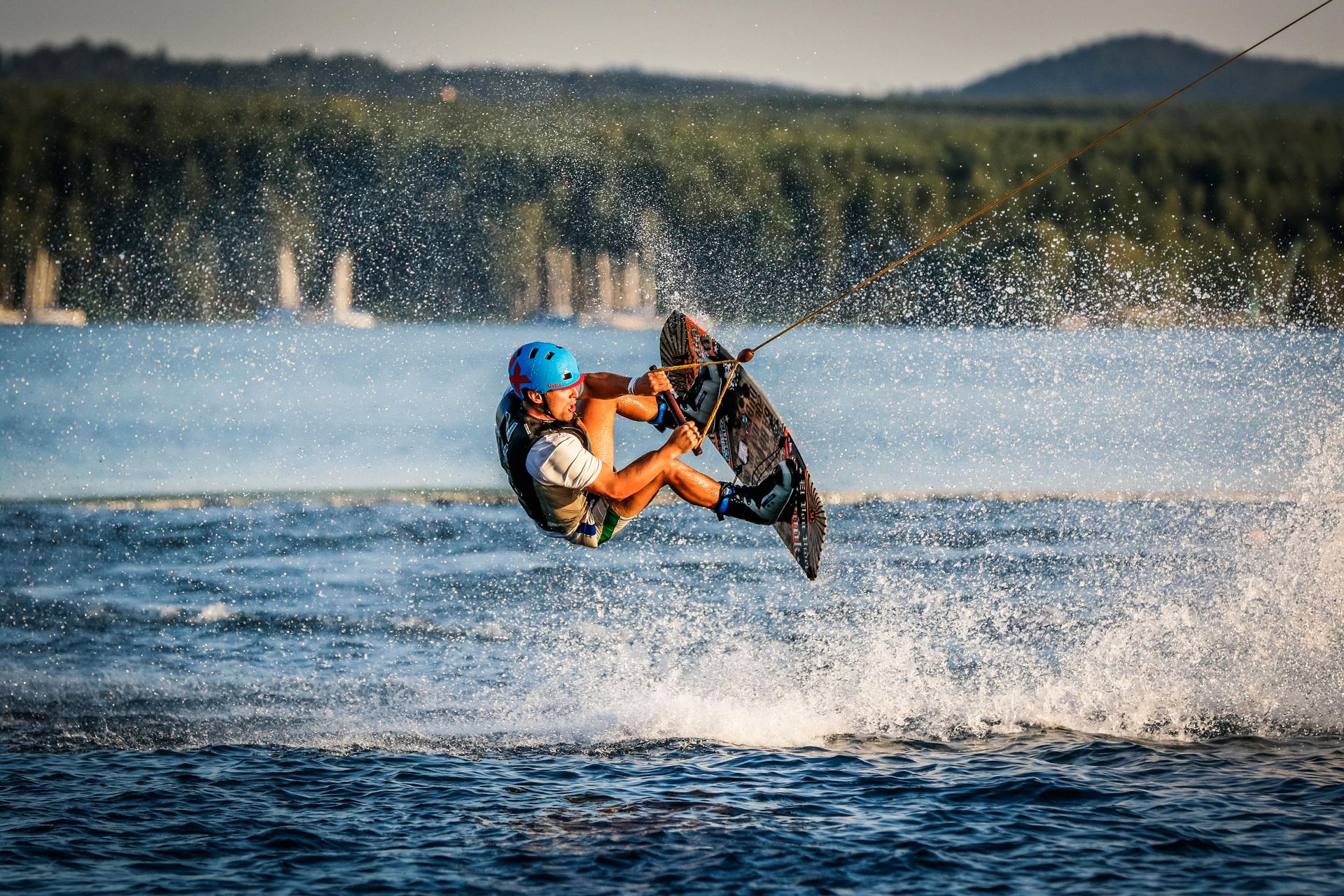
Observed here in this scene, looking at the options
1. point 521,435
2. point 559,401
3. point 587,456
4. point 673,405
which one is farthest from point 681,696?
point 559,401

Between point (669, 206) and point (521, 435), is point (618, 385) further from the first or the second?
point (669, 206)

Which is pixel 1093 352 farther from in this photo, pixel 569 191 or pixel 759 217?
pixel 569 191

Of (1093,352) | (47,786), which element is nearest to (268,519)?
(47,786)

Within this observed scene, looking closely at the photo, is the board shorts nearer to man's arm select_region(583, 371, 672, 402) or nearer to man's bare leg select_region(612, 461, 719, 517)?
man's bare leg select_region(612, 461, 719, 517)

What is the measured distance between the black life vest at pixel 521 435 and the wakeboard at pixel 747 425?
890mm

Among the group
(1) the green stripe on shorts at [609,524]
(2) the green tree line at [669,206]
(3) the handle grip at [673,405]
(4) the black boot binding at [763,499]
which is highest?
(2) the green tree line at [669,206]

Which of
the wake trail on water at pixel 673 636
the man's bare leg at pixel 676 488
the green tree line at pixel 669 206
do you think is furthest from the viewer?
the green tree line at pixel 669 206

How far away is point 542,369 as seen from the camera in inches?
299

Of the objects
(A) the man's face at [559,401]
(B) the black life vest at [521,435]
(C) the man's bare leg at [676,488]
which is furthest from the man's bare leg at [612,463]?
(A) the man's face at [559,401]

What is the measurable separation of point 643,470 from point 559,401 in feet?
Result: 2.04

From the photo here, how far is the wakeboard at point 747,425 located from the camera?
8.39 meters

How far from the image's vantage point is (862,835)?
7.02m

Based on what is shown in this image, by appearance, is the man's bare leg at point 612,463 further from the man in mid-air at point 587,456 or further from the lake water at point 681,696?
the lake water at point 681,696

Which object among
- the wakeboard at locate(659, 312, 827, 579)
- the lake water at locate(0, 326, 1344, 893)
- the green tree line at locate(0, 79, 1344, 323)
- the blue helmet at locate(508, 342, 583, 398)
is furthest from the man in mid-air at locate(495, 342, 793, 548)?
the green tree line at locate(0, 79, 1344, 323)
